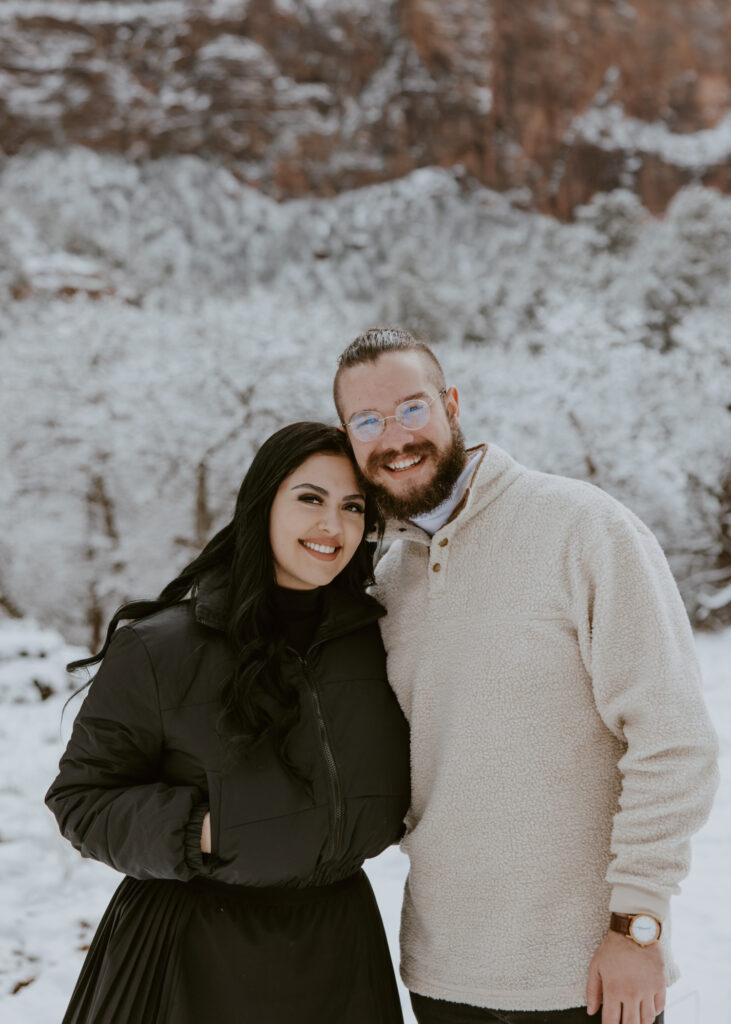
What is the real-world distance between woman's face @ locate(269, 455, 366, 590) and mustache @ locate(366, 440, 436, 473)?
0.35 feet

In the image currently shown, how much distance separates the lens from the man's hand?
1461 millimetres

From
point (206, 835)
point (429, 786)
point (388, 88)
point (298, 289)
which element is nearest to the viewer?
point (206, 835)

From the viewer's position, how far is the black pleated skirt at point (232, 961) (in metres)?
1.58

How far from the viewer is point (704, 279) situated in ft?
53.0

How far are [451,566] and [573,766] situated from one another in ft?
1.51

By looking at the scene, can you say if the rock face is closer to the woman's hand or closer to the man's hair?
the man's hair

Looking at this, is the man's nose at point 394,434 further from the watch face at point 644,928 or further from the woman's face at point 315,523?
the watch face at point 644,928

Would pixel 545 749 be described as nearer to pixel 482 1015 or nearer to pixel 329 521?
pixel 482 1015

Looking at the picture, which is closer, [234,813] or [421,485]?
[234,813]

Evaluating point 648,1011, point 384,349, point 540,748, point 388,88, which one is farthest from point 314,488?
point 388,88

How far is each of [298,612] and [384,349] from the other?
63 centimetres

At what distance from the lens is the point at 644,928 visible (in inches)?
56.8

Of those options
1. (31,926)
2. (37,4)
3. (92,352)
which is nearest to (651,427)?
(92,352)

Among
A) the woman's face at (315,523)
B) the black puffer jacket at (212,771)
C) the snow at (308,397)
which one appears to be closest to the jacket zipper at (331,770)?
the black puffer jacket at (212,771)
